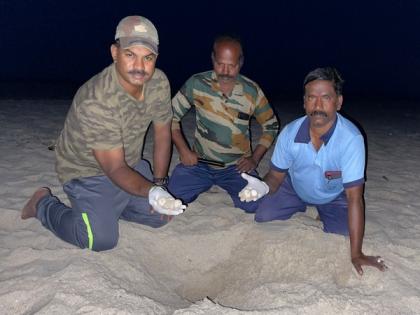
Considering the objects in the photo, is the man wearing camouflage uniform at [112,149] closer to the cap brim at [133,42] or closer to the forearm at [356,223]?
the cap brim at [133,42]

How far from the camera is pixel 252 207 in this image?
3.04 meters

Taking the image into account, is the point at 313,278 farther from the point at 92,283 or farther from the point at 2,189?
the point at 2,189

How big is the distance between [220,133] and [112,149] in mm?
1152

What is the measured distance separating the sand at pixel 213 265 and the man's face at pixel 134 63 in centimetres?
114

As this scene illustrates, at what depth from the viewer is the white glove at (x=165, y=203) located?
204 centimetres

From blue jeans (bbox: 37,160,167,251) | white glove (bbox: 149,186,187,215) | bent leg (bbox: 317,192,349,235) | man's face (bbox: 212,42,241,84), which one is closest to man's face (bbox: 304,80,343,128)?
bent leg (bbox: 317,192,349,235)

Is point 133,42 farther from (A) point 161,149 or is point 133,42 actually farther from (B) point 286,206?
(B) point 286,206

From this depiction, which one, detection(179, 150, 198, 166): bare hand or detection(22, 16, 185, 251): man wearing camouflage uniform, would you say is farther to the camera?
detection(179, 150, 198, 166): bare hand

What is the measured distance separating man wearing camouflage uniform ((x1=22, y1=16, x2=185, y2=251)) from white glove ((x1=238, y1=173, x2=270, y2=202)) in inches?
19.7

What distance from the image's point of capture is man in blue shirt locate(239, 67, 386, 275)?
2.26m

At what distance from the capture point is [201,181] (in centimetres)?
327

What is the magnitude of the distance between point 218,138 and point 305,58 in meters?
52.0

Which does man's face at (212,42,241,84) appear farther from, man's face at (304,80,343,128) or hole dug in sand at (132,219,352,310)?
hole dug in sand at (132,219,352,310)

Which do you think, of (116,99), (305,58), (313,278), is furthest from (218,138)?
(305,58)
